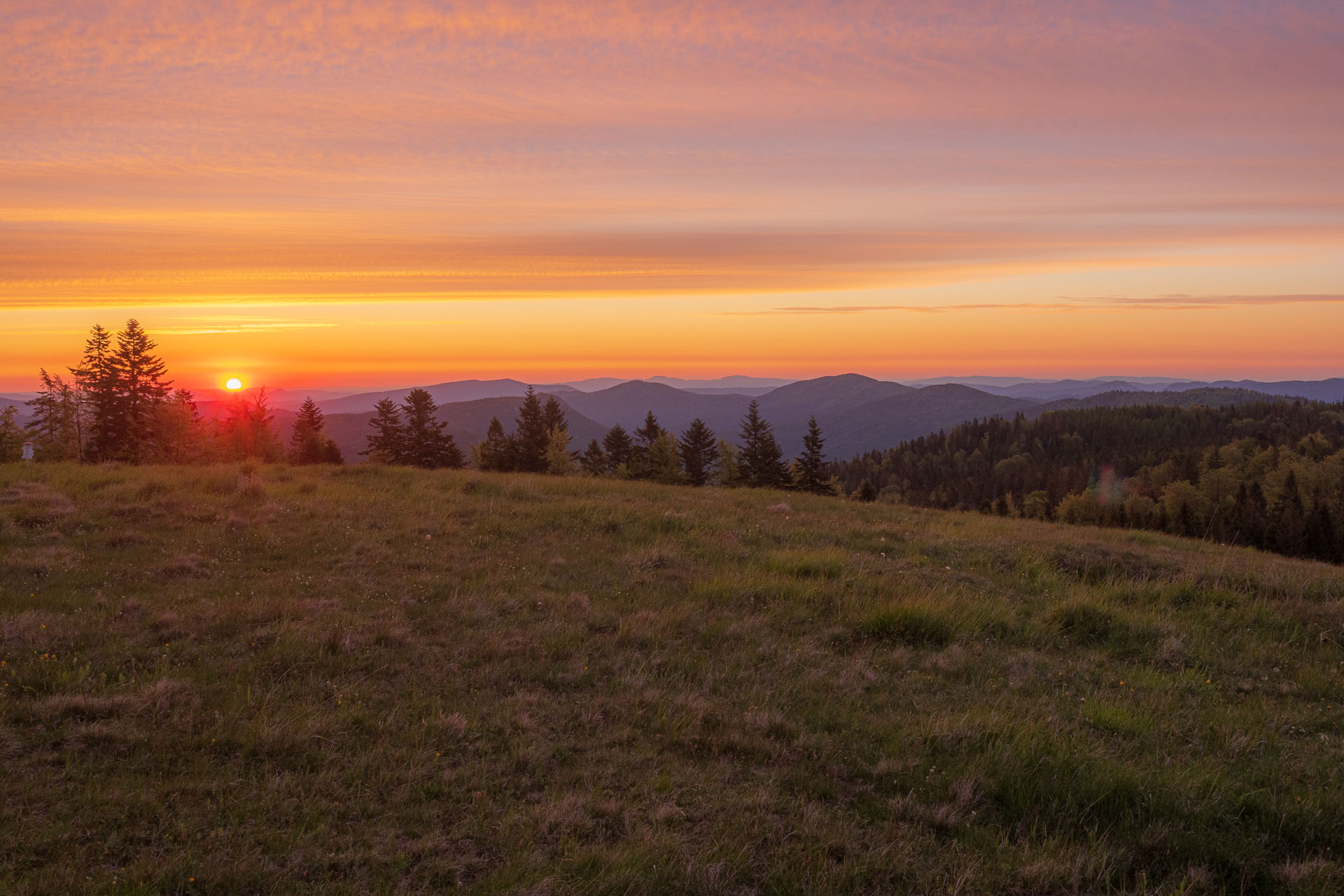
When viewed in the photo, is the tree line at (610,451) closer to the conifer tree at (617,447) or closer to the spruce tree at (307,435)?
the conifer tree at (617,447)

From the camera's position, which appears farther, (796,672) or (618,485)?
(618,485)

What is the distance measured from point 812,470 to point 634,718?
54105 millimetres

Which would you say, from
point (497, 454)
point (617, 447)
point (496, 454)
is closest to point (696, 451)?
point (617, 447)

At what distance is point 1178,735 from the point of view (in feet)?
21.1

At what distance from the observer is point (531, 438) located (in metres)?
58.9

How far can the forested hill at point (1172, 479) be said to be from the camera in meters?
76.3

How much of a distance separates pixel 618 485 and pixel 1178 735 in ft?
51.0

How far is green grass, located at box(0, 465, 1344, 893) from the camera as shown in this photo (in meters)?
4.48

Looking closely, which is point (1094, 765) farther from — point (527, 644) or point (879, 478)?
point (879, 478)

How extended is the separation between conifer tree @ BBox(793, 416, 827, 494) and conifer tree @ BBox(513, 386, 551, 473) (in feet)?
70.0

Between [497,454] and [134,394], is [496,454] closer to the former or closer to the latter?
[497,454]

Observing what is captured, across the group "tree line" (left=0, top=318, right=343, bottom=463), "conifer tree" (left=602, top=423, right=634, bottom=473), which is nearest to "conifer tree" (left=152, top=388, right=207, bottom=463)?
"tree line" (left=0, top=318, right=343, bottom=463)

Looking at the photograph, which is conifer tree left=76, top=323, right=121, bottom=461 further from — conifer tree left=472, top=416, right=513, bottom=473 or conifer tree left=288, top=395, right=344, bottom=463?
conifer tree left=472, top=416, right=513, bottom=473

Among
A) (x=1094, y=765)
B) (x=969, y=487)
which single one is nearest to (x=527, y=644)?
(x=1094, y=765)
